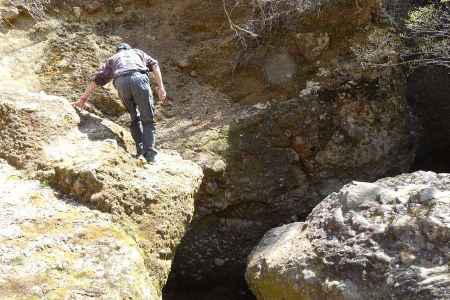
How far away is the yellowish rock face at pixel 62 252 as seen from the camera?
3381 mm

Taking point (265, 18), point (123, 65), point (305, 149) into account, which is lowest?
point (305, 149)

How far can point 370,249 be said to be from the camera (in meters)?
4.29

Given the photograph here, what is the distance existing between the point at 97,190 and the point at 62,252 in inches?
30.6

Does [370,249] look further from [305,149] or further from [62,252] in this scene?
[305,149]

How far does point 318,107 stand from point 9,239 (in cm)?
484

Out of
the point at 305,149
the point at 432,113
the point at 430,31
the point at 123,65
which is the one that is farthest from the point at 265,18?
the point at 432,113

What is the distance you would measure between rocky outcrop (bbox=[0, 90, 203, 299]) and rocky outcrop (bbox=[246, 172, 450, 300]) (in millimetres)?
1205

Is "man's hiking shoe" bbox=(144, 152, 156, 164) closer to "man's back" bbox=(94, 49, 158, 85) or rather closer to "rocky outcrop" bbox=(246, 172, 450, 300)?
"man's back" bbox=(94, 49, 158, 85)

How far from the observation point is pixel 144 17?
8.34m

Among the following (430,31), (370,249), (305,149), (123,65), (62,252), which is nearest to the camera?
(62,252)

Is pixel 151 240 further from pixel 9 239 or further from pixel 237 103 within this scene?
pixel 237 103

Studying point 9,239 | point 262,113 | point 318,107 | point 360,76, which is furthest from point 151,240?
point 360,76

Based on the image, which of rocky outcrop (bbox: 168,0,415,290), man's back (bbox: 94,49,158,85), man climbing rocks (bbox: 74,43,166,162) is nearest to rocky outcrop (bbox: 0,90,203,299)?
man climbing rocks (bbox: 74,43,166,162)

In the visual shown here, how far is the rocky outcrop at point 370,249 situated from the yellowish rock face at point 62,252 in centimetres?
154
